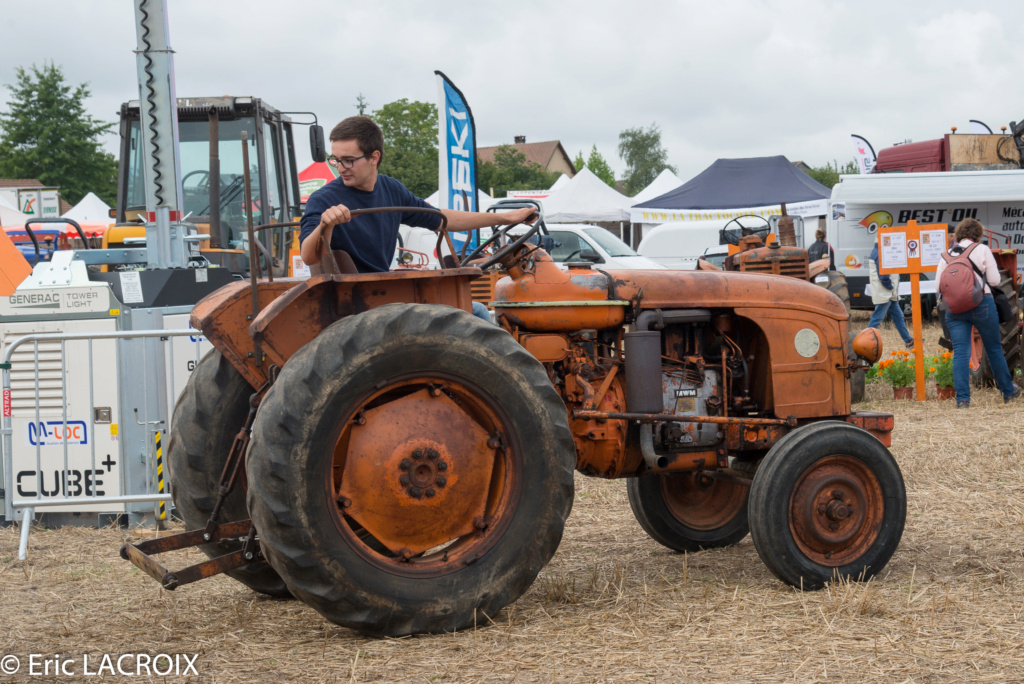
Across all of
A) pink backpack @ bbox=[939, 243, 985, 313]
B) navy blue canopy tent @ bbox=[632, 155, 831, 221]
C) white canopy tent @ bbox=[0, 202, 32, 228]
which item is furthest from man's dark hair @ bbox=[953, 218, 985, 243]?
white canopy tent @ bbox=[0, 202, 32, 228]

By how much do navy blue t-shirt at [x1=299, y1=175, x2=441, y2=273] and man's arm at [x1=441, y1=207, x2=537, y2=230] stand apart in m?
0.13

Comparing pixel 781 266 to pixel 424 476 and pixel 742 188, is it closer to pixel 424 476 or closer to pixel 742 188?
pixel 424 476

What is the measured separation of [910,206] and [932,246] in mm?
8096

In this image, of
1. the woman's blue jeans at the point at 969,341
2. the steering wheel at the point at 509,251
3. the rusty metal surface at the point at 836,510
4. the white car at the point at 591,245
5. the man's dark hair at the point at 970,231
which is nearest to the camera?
the steering wheel at the point at 509,251

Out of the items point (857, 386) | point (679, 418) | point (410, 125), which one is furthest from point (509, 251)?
point (410, 125)

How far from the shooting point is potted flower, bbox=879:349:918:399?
10.5 metres

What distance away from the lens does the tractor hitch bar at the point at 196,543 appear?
3475 mm

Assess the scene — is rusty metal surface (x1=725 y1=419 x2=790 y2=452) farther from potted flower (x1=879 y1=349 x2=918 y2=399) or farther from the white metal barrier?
potted flower (x1=879 y1=349 x2=918 y2=399)

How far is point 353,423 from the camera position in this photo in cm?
361

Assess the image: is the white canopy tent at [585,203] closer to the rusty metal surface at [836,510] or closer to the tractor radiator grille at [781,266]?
the tractor radiator grille at [781,266]

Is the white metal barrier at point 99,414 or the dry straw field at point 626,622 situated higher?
the white metal barrier at point 99,414

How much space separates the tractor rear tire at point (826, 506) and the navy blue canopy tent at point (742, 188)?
1931cm

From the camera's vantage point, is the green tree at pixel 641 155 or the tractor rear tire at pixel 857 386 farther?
the green tree at pixel 641 155

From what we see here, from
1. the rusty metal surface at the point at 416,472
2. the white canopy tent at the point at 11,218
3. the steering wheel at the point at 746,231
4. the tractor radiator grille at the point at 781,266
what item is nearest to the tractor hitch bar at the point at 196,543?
the rusty metal surface at the point at 416,472
